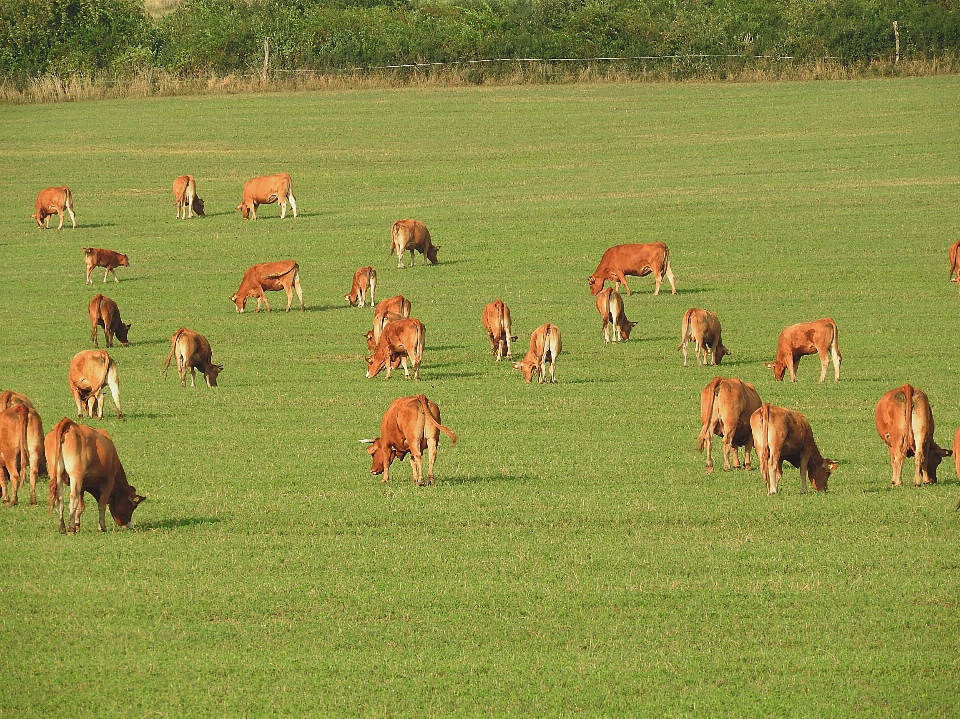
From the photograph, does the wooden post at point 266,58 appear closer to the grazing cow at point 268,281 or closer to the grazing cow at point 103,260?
the grazing cow at point 103,260

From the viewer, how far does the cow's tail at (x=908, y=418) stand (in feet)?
53.7

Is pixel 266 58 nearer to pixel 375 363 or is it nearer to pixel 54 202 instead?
pixel 54 202

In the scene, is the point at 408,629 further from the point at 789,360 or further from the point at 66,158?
the point at 66,158

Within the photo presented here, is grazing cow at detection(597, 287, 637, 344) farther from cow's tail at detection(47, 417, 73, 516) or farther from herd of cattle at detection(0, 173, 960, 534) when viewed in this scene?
cow's tail at detection(47, 417, 73, 516)

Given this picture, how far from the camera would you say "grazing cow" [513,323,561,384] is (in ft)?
81.1

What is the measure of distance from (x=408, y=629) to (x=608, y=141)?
50.8 meters

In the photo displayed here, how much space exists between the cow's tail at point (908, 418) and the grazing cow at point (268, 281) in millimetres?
18689

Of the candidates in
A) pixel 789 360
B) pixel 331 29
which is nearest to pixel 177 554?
pixel 789 360

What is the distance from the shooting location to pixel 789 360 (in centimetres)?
2484

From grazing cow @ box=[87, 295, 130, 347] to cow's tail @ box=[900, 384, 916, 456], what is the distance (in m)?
16.3

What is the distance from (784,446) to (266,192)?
33344mm

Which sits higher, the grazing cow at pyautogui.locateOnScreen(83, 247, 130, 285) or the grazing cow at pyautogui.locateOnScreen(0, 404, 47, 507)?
the grazing cow at pyautogui.locateOnScreen(83, 247, 130, 285)

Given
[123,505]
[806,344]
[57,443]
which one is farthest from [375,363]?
[57,443]

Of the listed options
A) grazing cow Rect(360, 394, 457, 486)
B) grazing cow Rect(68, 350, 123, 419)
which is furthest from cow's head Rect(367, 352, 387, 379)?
grazing cow Rect(360, 394, 457, 486)
